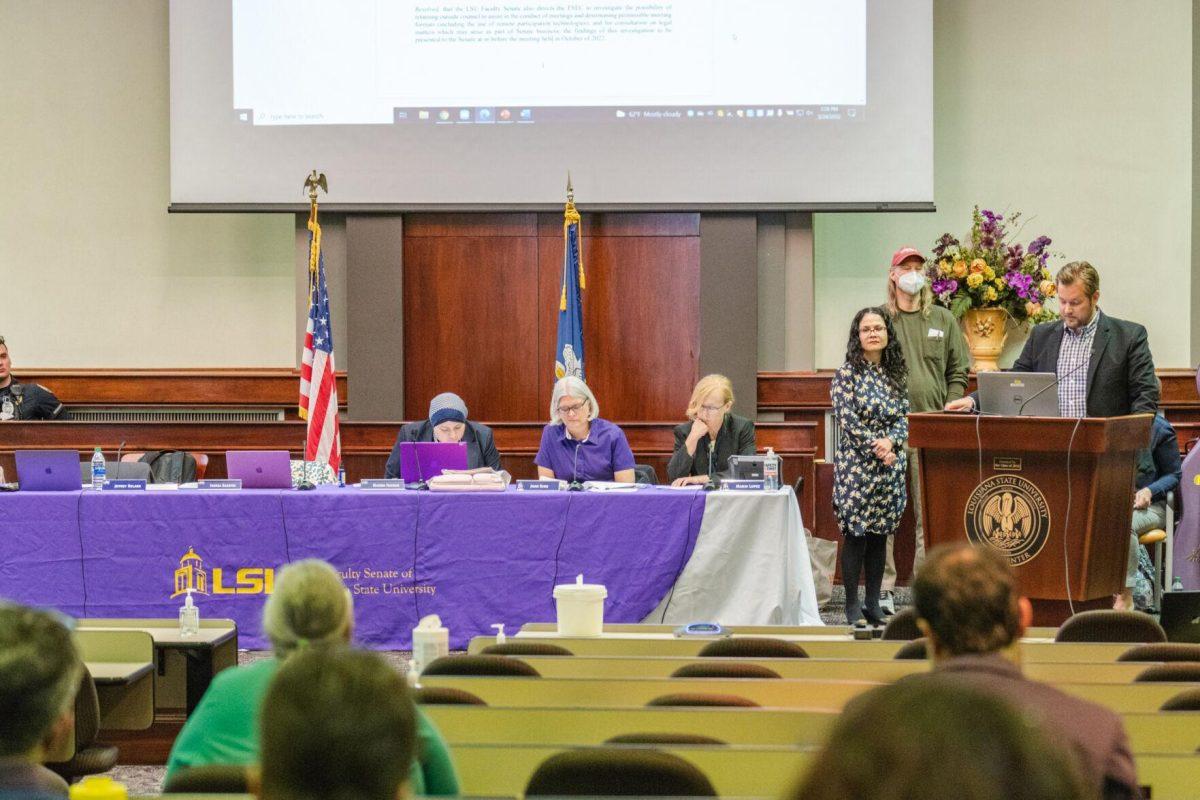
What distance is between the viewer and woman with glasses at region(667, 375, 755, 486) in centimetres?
681

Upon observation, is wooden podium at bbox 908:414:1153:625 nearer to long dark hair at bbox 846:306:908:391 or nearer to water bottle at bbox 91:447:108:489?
long dark hair at bbox 846:306:908:391

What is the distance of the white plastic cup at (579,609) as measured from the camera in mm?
4477

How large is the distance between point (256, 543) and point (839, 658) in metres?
3.40

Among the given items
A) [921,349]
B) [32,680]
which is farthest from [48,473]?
[32,680]

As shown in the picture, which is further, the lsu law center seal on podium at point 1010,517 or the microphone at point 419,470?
the microphone at point 419,470

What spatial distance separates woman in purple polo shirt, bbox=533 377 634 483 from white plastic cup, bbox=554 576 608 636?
88.7 inches

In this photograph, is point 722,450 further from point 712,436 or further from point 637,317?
point 637,317

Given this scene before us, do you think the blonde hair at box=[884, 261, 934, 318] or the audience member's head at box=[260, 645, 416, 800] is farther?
the blonde hair at box=[884, 261, 934, 318]

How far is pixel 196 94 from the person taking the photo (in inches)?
346

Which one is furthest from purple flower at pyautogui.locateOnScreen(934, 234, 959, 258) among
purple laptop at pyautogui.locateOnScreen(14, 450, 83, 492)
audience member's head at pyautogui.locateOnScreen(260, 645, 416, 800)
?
audience member's head at pyautogui.locateOnScreen(260, 645, 416, 800)

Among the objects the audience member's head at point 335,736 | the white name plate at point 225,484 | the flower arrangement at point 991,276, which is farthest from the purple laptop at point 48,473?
the audience member's head at point 335,736

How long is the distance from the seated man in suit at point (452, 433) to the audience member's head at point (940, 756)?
237 inches

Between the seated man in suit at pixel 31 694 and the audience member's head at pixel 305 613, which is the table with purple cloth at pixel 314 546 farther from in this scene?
the seated man in suit at pixel 31 694

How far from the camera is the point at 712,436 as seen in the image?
6.86 metres
